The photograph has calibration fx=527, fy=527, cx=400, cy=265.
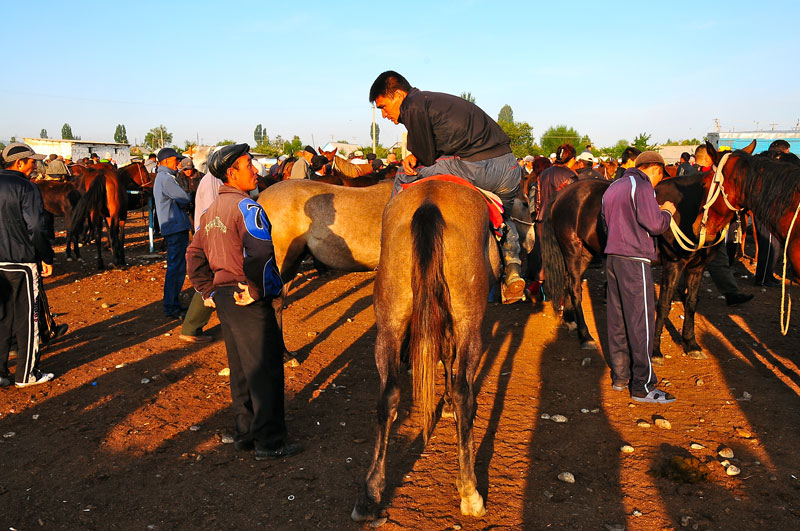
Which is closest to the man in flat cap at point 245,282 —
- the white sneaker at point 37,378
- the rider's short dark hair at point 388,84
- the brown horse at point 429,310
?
the brown horse at point 429,310

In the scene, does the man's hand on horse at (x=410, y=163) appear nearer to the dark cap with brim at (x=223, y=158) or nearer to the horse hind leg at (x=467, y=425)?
the dark cap with brim at (x=223, y=158)

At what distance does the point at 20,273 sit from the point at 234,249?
10.2 feet

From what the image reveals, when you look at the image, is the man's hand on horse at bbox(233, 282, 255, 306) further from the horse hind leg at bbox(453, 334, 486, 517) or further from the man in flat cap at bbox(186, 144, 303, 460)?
the horse hind leg at bbox(453, 334, 486, 517)

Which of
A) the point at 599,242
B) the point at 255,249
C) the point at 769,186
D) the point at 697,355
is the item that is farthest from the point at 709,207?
the point at 255,249

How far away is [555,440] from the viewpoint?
4352 mm

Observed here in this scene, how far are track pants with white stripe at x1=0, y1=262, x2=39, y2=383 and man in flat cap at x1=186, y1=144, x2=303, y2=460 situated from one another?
2.68 metres

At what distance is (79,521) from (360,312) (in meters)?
5.43

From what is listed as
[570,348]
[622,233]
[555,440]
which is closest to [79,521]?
[555,440]

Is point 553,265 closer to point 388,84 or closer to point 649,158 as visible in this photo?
point 649,158

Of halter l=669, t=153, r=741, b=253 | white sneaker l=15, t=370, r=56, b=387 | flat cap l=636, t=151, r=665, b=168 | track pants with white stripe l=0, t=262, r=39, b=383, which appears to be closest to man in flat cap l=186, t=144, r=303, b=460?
track pants with white stripe l=0, t=262, r=39, b=383

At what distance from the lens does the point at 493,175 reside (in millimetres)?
4484

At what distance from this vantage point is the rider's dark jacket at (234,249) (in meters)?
3.77

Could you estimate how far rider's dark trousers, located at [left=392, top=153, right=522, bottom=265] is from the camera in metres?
4.36

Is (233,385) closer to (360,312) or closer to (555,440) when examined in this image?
(555,440)
